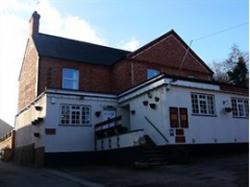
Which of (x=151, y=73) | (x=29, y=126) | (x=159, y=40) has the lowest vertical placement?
(x=29, y=126)

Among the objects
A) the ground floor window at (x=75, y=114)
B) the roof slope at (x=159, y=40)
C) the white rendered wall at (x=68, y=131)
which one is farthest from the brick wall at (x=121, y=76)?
the ground floor window at (x=75, y=114)

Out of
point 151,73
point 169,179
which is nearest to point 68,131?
point 169,179

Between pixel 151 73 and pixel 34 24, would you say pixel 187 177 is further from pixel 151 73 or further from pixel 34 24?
pixel 34 24

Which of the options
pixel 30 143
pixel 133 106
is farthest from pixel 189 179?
pixel 30 143

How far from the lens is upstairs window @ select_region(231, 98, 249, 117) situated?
20.2 m

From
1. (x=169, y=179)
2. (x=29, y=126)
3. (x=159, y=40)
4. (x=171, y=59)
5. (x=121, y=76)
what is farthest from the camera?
(x=171, y=59)

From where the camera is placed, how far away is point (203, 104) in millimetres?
18828

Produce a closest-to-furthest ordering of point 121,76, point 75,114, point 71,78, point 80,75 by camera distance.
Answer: point 75,114
point 71,78
point 121,76
point 80,75

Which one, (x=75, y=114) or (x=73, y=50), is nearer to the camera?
(x=75, y=114)

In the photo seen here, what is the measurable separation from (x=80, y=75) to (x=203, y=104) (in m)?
11.8

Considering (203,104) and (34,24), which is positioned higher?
(34,24)

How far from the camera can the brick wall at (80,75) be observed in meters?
25.6

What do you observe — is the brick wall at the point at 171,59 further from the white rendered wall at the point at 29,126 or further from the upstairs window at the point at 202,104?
the white rendered wall at the point at 29,126

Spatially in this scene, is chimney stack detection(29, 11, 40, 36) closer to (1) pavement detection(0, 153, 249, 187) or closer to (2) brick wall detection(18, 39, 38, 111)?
(2) brick wall detection(18, 39, 38, 111)
